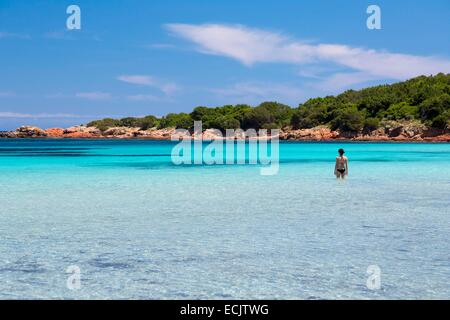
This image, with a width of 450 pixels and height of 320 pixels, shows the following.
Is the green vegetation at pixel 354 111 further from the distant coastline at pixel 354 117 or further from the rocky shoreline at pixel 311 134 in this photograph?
the rocky shoreline at pixel 311 134

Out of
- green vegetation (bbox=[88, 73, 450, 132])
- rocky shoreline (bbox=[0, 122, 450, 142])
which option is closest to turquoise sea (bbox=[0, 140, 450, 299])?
rocky shoreline (bbox=[0, 122, 450, 142])

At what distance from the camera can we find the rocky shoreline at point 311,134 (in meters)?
88.2

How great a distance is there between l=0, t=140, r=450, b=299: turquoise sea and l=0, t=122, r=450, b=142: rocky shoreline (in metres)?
75.6

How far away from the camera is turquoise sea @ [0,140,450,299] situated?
262 inches

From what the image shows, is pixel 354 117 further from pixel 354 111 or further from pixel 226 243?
pixel 226 243

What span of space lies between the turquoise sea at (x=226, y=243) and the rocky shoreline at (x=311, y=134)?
75552mm

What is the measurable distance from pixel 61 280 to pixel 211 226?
4.35 m

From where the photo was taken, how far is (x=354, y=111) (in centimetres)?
9944

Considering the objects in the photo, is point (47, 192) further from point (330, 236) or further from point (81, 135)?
point (81, 135)

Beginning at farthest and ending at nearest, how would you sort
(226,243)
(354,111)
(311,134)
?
(311,134), (354,111), (226,243)

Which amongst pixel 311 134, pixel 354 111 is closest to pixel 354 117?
pixel 354 111

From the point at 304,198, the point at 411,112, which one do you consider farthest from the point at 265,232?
the point at 411,112

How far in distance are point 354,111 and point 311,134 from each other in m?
9.91

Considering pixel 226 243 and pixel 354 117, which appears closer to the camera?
pixel 226 243
